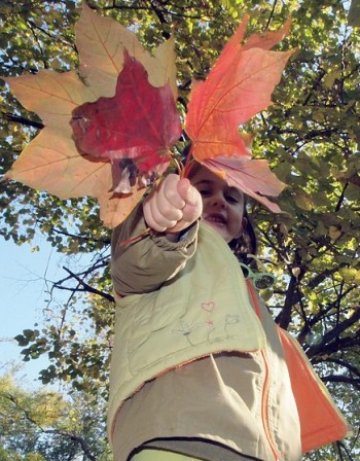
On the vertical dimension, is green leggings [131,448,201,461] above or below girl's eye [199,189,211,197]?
below

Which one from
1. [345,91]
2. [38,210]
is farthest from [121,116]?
[38,210]

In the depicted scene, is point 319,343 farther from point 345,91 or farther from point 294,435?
point 294,435

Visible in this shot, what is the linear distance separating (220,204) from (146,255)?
1.96 feet

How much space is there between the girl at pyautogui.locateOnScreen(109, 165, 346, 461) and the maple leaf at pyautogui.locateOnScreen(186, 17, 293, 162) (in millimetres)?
130

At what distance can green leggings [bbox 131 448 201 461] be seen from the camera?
1.47 metres

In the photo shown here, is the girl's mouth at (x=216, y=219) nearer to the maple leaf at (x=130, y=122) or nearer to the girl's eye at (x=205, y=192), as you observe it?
the girl's eye at (x=205, y=192)

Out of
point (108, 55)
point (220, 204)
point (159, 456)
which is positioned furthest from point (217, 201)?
point (159, 456)

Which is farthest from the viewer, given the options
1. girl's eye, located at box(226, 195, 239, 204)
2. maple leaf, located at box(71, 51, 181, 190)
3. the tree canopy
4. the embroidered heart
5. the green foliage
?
the green foliage

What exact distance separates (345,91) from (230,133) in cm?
312

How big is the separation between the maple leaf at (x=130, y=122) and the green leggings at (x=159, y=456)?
647 millimetres

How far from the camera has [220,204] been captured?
Answer: 2.08 meters

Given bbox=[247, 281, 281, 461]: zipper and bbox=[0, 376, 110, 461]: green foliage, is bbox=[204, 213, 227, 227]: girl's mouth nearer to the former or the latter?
bbox=[247, 281, 281, 461]: zipper

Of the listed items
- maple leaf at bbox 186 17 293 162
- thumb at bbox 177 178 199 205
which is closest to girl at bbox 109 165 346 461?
thumb at bbox 177 178 199 205

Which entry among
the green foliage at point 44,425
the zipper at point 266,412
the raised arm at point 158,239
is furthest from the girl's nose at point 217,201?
the green foliage at point 44,425
